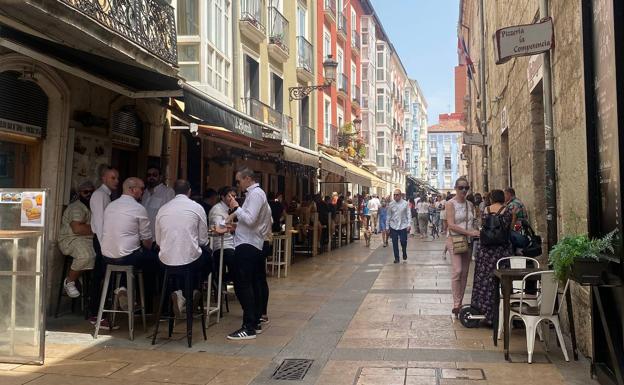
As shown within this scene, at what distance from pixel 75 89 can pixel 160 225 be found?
2.88 metres

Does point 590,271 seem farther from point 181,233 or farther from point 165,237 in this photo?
point 165,237

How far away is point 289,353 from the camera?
5840 millimetres

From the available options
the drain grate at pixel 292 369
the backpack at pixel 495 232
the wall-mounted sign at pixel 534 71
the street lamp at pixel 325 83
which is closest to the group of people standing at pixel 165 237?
the drain grate at pixel 292 369

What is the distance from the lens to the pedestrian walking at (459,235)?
23.8 feet

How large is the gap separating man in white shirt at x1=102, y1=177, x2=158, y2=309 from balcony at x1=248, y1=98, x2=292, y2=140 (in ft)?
27.9

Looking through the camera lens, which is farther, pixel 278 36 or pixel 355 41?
pixel 355 41

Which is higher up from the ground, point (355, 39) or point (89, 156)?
point (355, 39)

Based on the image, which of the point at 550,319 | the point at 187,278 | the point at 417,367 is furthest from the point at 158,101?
the point at 550,319

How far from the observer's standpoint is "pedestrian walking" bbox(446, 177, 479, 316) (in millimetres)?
7254

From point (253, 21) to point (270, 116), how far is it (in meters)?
3.11

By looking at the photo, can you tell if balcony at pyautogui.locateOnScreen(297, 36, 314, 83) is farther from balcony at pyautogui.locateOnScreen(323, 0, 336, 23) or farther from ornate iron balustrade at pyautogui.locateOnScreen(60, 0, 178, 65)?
ornate iron balustrade at pyautogui.locateOnScreen(60, 0, 178, 65)

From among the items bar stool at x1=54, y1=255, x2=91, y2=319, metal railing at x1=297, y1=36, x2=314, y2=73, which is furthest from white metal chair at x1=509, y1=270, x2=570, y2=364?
metal railing at x1=297, y1=36, x2=314, y2=73

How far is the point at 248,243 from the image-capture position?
641 cm

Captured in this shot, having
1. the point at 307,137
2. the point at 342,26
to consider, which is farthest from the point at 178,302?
the point at 342,26
